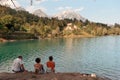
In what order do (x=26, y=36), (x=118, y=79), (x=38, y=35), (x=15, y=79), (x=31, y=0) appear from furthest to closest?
(x=38, y=35) < (x=26, y=36) < (x=118, y=79) < (x=15, y=79) < (x=31, y=0)

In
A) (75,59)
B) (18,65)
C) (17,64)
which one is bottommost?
(75,59)

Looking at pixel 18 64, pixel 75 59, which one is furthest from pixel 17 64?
pixel 75 59

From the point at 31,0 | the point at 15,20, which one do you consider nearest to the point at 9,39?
the point at 15,20

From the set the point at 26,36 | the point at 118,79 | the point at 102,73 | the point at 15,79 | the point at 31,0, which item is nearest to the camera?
the point at 31,0

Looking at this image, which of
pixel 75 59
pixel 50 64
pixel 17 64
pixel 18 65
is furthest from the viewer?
pixel 75 59

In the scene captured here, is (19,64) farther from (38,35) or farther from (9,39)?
(38,35)

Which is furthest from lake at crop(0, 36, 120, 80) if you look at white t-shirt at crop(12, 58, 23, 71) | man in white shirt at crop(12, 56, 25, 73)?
white t-shirt at crop(12, 58, 23, 71)

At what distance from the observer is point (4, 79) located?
73.4ft

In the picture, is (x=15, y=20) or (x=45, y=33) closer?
(x=15, y=20)

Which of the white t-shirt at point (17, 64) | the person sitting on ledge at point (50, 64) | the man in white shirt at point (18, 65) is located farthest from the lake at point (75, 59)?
the white t-shirt at point (17, 64)

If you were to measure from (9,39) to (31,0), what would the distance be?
384 feet

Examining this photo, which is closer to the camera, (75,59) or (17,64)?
(17,64)

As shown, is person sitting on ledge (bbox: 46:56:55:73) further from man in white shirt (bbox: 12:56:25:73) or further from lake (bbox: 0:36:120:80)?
lake (bbox: 0:36:120:80)

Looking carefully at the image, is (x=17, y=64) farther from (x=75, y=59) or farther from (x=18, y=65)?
(x=75, y=59)
